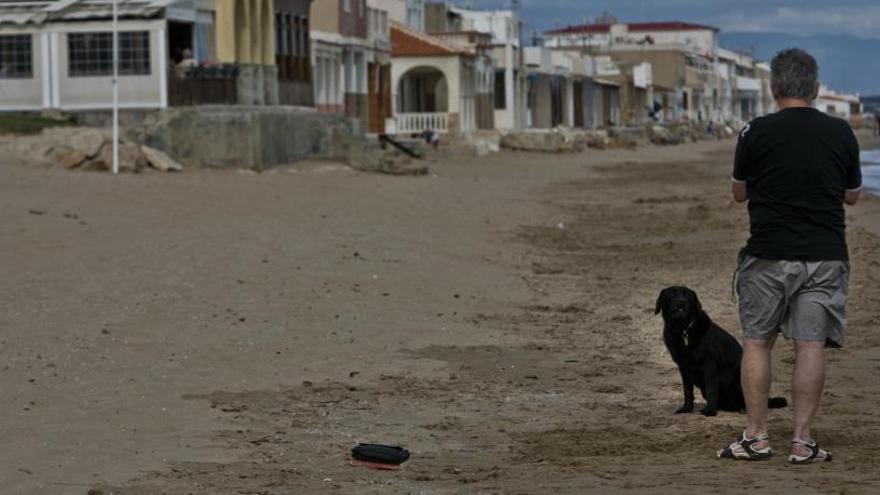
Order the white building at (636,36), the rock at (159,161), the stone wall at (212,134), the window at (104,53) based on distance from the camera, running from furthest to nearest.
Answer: the white building at (636,36), the window at (104,53), the stone wall at (212,134), the rock at (159,161)

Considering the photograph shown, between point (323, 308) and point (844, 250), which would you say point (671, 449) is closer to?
point (844, 250)

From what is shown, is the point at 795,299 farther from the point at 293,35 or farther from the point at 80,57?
the point at 293,35

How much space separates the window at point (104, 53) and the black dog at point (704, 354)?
23384mm

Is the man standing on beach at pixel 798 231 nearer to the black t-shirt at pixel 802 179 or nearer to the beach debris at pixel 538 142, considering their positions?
the black t-shirt at pixel 802 179

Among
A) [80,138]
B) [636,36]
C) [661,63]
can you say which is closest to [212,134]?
[80,138]

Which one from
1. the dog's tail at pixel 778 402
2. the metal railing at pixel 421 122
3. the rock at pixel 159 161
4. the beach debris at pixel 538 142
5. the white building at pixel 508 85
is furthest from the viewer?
the white building at pixel 508 85

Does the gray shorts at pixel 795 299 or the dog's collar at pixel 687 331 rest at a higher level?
the gray shorts at pixel 795 299

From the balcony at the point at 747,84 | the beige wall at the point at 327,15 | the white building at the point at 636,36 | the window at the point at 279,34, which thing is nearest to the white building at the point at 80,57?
the window at the point at 279,34

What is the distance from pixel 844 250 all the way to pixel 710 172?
4622 cm

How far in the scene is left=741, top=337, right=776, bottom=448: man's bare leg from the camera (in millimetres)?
7867

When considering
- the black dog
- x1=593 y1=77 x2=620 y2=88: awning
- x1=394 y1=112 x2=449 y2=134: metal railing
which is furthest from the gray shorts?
x1=593 y1=77 x2=620 y2=88: awning

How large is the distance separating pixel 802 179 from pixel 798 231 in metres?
0.24

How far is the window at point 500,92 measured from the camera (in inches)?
2842

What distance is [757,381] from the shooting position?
25.9 feet
